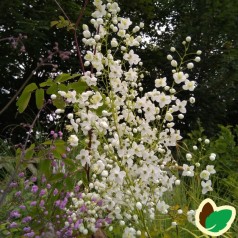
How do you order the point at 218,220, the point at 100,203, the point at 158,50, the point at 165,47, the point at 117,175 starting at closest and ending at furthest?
the point at 218,220 < the point at 117,175 < the point at 100,203 < the point at 165,47 < the point at 158,50

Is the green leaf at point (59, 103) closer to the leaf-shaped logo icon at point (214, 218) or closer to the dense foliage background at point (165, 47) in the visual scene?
the leaf-shaped logo icon at point (214, 218)

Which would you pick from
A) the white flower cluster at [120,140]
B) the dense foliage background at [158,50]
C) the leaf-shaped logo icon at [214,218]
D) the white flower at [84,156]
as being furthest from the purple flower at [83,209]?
the dense foliage background at [158,50]

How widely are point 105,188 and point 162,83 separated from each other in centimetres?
45

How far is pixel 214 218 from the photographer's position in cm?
135

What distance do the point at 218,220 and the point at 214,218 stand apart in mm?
14

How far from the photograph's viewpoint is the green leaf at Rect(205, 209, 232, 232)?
4.37ft

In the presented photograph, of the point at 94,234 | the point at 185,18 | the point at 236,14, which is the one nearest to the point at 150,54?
the point at 185,18

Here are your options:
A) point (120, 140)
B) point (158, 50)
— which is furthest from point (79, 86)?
point (158, 50)

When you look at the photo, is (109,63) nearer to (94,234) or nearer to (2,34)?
(94,234)

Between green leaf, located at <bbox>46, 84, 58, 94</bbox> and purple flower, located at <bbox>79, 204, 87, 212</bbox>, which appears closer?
green leaf, located at <bbox>46, 84, 58, 94</bbox>

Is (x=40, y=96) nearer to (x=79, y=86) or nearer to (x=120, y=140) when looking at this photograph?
(x=79, y=86)

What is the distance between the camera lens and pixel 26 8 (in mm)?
7812

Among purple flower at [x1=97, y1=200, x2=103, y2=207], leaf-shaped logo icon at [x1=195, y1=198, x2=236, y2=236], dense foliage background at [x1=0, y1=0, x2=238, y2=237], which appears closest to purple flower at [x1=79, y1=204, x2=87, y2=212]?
purple flower at [x1=97, y1=200, x2=103, y2=207]

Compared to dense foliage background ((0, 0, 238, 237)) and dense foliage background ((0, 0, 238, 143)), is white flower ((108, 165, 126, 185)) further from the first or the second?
dense foliage background ((0, 0, 238, 143))
